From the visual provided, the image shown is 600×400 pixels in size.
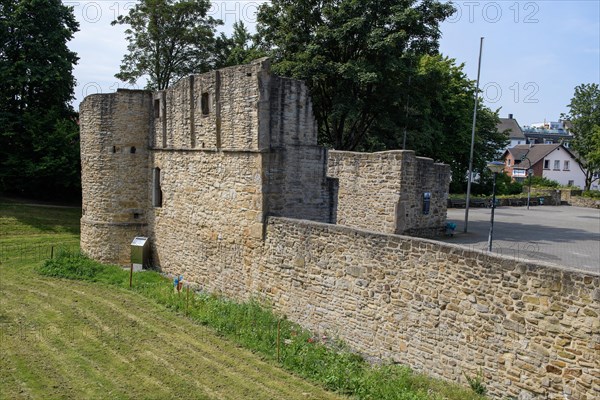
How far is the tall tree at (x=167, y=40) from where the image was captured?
108ft

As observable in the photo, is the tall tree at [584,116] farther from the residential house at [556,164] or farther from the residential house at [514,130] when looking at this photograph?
the residential house at [514,130]

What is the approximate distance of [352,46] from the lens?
2384 cm

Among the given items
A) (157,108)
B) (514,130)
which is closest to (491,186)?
(157,108)

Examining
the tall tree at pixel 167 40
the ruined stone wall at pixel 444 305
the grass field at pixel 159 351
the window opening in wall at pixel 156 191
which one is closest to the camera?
the ruined stone wall at pixel 444 305

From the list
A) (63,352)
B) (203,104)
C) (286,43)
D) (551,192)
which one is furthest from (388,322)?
(551,192)

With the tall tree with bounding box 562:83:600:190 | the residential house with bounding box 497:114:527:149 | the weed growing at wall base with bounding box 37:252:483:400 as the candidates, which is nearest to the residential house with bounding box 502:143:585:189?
the tall tree with bounding box 562:83:600:190

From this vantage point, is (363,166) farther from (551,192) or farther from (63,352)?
(551,192)

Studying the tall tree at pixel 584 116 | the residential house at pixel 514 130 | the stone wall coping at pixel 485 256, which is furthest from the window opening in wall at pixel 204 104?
the residential house at pixel 514 130

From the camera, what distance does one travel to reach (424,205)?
65.5ft

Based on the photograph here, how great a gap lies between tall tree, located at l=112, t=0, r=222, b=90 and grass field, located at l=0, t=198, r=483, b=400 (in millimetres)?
21843

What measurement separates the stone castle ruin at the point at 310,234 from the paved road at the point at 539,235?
9.91 feet

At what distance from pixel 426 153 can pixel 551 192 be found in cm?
1883

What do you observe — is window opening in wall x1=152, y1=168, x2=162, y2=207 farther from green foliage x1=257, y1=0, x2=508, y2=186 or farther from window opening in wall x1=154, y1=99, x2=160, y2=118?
green foliage x1=257, y1=0, x2=508, y2=186

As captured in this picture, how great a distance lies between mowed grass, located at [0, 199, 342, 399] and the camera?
887cm
